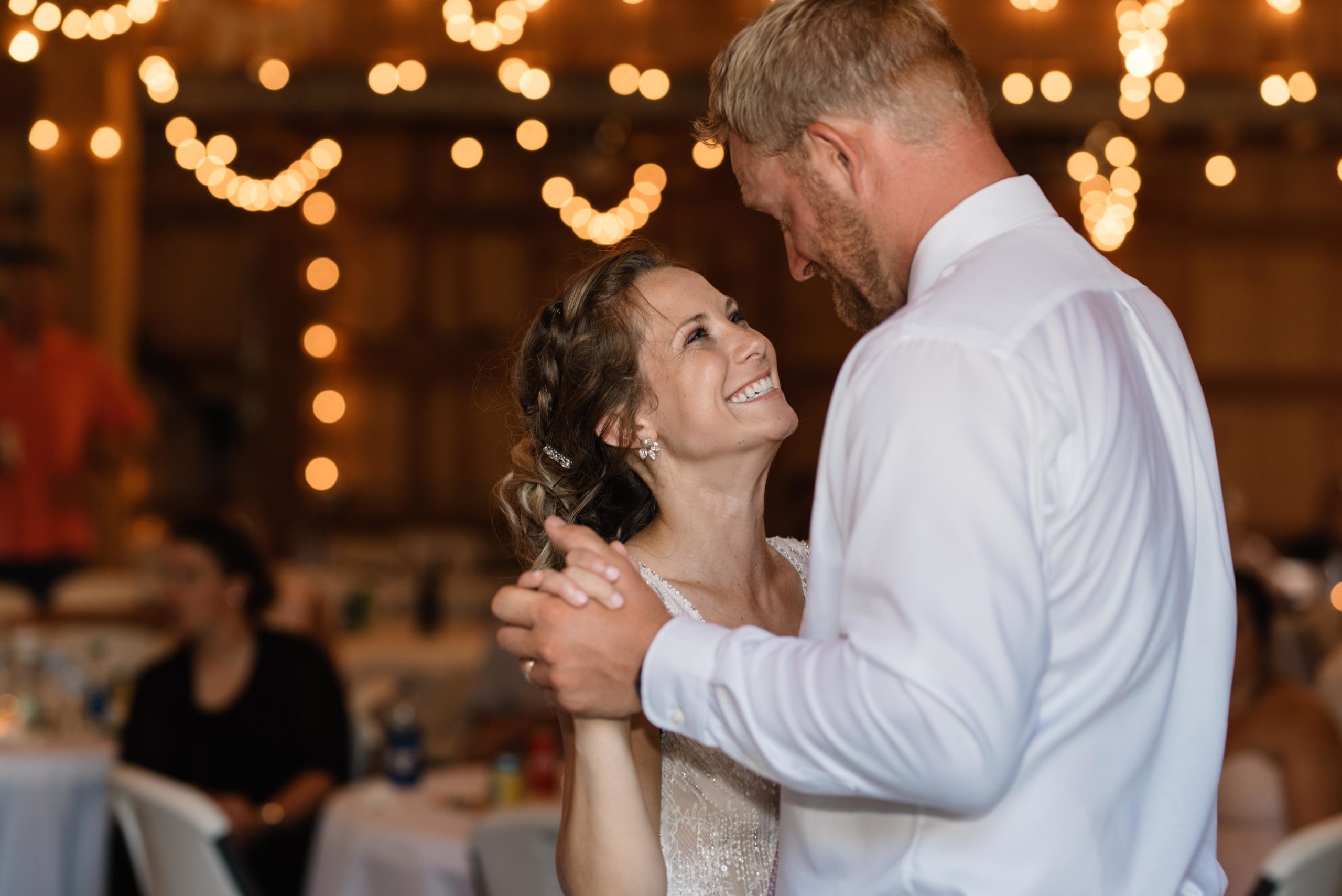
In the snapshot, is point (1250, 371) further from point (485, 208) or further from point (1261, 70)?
point (485, 208)

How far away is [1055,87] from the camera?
764 centimetres

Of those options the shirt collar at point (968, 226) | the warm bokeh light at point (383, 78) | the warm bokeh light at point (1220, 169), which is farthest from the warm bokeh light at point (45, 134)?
the warm bokeh light at point (1220, 169)

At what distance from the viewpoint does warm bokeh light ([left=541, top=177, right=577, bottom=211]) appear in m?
10.3

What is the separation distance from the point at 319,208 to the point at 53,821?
658 cm

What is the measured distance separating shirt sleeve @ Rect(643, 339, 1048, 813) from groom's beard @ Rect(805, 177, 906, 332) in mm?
222

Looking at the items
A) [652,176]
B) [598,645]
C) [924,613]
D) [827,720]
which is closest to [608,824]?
[598,645]

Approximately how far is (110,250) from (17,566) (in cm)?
214

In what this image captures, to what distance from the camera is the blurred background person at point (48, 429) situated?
6309mm

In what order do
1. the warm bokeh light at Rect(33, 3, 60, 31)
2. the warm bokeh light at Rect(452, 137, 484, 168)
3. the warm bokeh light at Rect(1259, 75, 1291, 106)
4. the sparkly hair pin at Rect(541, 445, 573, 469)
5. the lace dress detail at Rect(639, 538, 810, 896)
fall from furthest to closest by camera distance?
the warm bokeh light at Rect(452, 137, 484, 168) < the warm bokeh light at Rect(1259, 75, 1291, 106) < the warm bokeh light at Rect(33, 3, 60, 31) < the sparkly hair pin at Rect(541, 445, 573, 469) < the lace dress detail at Rect(639, 538, 810, 896)

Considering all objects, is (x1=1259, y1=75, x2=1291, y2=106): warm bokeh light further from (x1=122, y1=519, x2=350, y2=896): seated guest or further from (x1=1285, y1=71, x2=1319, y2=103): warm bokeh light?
(x1=122, y1=519, x2=350, y2=896): seated guest

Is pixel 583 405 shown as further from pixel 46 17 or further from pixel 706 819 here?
pixel 46 17

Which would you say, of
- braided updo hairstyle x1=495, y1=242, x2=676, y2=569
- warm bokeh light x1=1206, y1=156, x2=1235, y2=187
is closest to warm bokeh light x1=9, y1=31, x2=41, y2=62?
braided updo hairstyle x1=495, y1=242, x2=676, y2=569

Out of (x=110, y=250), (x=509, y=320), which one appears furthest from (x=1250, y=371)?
(x=110, y=250)

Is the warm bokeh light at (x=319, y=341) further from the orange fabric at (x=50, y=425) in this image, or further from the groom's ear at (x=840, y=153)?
the groom's ear at (x=840, y=153)
